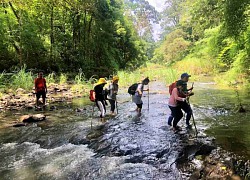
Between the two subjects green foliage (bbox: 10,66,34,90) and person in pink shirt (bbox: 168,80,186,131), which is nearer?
person in pink shirt (bbox: 168,80,186,131)

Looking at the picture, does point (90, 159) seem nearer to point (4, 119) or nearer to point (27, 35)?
point (4, 119)

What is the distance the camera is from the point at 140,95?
34.4ft

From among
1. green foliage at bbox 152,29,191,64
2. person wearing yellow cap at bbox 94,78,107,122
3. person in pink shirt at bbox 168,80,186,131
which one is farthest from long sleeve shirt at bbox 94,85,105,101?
green foliage at bbox 152,29,191,64

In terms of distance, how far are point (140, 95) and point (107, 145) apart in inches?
143

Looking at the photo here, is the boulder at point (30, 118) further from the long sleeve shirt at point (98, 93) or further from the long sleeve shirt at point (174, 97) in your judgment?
the long sleeve shirt at point (174, 97)

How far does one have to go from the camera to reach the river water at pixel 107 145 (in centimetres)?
573

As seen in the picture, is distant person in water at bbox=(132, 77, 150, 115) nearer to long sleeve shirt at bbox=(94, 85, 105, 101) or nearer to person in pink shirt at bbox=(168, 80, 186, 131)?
long sleeve shirt at bbox=(94, 85, 105, 101)

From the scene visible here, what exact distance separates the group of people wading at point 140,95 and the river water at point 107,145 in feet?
1.51

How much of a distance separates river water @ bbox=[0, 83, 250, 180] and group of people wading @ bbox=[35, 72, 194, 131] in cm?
46

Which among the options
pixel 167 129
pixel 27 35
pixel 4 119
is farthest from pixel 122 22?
pixel 167 129

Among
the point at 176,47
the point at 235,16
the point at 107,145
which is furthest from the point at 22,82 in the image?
the point at 176,47

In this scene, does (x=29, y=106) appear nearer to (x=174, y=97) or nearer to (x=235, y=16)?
(x=174, y=97)

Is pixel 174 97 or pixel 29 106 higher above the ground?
pixel 174 97

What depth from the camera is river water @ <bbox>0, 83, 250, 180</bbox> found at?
5730 mm
